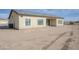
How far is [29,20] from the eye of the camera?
12.4 feet

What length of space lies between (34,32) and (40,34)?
0.12 meters

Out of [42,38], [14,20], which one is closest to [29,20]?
[14,20]

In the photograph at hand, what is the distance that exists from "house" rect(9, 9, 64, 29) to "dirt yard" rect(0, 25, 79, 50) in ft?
0.31

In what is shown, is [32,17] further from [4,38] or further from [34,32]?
[4,38]

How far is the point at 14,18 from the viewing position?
12.3 ft

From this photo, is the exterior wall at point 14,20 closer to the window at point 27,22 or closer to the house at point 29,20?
the house at point 29,20

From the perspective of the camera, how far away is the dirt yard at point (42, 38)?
146 inches

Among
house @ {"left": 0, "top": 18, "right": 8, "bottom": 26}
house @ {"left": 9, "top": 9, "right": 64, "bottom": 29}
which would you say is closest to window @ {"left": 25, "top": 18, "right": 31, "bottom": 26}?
house @ {"left": 9, "top": 9, "right": 64, "bottom": 29}

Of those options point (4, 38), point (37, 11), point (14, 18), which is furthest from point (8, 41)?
point (37, 11)

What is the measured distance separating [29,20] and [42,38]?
0.42 m

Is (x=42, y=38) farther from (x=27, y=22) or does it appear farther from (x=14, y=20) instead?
(x=14, y=20)

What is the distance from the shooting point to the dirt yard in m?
3.71
